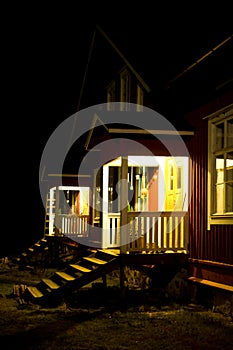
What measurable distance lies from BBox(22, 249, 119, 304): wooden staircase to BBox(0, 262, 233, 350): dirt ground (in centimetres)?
23

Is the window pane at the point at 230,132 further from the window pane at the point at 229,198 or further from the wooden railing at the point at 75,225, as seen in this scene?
the wooden railing at the point at 75,225

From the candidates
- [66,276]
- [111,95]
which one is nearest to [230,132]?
[66,276]

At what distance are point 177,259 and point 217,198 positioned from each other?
1851 mm

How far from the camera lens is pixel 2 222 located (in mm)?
51625

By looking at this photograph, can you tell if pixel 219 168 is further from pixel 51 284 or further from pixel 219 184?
pixel 51 284

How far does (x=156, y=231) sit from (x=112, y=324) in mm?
3302

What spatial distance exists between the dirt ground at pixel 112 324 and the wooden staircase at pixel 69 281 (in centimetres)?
23

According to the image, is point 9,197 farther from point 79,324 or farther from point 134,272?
point 79,324

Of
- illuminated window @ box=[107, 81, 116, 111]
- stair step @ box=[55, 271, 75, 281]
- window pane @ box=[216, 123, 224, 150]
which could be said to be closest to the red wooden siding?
window pane @ box=[216, 123, 224, 150]

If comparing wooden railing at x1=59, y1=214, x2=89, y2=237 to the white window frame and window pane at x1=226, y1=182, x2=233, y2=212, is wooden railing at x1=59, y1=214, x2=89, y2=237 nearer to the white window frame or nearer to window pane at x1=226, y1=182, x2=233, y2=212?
the white window frame

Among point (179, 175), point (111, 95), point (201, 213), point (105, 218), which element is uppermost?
point (111, 95)

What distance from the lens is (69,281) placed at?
11.5 metres

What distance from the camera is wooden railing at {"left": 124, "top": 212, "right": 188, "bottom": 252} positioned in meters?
12.2

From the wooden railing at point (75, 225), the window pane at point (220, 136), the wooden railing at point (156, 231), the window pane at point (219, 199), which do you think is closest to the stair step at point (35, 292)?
the wooden railing at point (156, 231)
